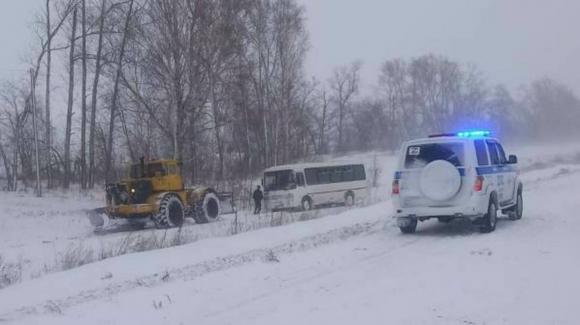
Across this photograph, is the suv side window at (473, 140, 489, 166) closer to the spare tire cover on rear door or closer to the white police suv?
the white police suv

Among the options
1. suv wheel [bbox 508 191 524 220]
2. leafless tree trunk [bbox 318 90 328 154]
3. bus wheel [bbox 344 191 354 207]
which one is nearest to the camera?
suv wheel [bbox 508 191 524 220]

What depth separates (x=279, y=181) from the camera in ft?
107

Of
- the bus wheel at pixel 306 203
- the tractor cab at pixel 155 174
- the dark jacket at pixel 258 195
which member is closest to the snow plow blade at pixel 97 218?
the tractor cab at pixel 155 174

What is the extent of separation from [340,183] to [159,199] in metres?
14.5

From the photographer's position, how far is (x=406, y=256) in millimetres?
11617

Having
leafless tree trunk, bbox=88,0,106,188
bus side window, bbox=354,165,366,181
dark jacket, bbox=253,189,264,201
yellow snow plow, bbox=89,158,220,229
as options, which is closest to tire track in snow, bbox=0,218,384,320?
yellow snow plow, bbox=89,158,220,229

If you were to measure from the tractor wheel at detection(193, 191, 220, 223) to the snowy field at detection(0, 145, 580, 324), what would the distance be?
10.2 meters

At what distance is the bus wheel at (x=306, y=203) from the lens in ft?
108

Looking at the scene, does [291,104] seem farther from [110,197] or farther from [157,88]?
[110,197]

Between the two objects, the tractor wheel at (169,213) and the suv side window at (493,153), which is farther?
the tractor wheel at (169,213)

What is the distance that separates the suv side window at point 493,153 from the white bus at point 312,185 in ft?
56.0

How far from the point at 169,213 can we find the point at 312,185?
11520 millimetres

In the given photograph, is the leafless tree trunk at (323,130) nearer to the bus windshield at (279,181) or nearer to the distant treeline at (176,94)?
the distant treeline at (176,94)

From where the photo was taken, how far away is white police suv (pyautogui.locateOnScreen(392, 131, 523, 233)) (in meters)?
13.9
